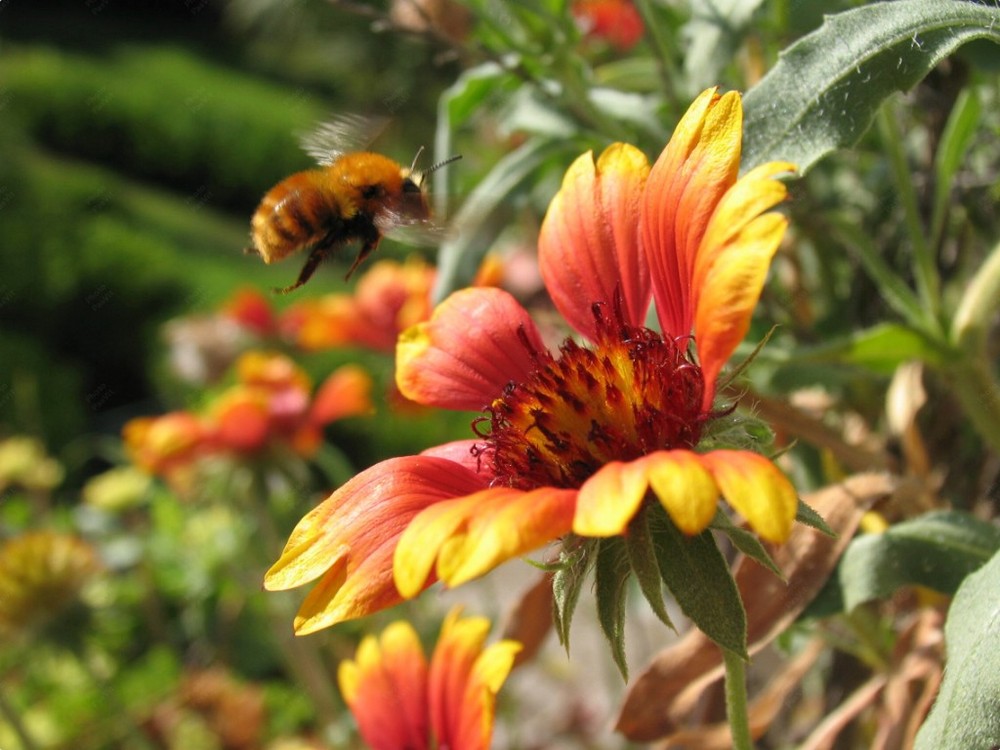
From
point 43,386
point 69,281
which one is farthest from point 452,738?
point 69,281

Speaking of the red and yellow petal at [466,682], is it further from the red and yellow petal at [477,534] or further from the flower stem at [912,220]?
the flower stem at [912,220]

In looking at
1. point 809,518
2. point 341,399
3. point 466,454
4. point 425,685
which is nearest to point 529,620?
point 425,685

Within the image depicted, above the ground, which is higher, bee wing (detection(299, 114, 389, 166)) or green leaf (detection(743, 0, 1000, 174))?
green leaf (detection(743, 0, 1000, 174))

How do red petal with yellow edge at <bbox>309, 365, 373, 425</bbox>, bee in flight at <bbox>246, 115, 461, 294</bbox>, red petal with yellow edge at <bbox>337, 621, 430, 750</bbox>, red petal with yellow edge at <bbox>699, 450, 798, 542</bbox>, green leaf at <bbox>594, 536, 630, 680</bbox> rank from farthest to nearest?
red petal with yellow edge at <bbox>309, 365, 373, 425</bbox>, bee in flight at <bbox>246, 115, 461, 294</bbox>, red petal with yellow edge at <bbox>337, 621, 430, 750</bbox>, green leaf at <bbox>594, 536, 630, 680</bbox>, red petal with yellow edge at <bbox>699, 450, 798, 542</bbox>

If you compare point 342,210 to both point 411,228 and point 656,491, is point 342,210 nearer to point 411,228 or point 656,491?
point 411,228

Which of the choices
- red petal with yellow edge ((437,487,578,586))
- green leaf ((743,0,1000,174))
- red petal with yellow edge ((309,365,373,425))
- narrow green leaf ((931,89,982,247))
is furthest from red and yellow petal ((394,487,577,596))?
red petal with yellow edge ((309,365,373,425))

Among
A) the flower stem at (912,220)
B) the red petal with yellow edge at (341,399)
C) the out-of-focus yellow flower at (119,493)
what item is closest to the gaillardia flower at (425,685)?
the flower stem at (912,220)

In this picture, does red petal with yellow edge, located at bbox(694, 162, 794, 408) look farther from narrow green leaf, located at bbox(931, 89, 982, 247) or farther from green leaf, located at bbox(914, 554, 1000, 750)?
narrow green leaf, located at bbox(931, 89, 982, 247)
